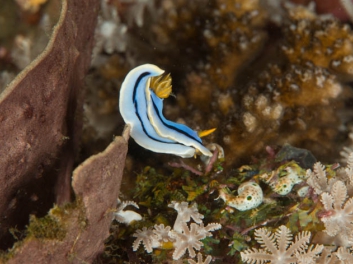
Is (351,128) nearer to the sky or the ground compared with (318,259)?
nearer to the ground

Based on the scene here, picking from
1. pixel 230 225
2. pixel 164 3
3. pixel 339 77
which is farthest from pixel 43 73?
pixel 339 77

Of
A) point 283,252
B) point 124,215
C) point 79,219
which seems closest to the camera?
point 79,219

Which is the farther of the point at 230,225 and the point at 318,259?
the point at 230,225

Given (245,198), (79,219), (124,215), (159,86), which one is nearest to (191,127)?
(159,86)

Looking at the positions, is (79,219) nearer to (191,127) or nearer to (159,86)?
(159,86)

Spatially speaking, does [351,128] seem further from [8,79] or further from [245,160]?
[8,79]

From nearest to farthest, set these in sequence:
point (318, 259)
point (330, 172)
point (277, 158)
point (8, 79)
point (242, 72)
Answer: point (318, 259) < point (330, 172) < point (277, 158) < point (242, 72) < point (8, 79)
